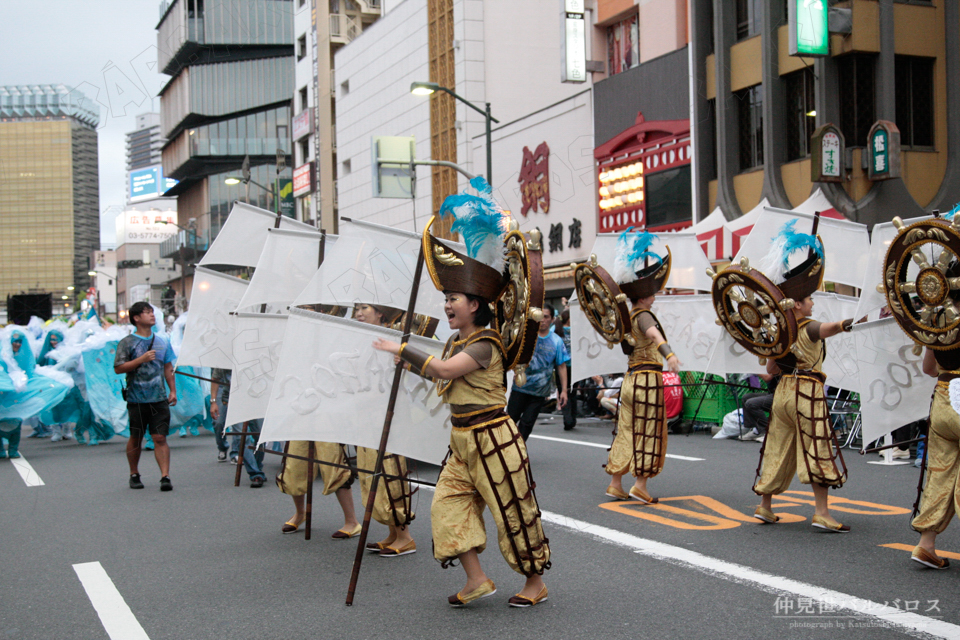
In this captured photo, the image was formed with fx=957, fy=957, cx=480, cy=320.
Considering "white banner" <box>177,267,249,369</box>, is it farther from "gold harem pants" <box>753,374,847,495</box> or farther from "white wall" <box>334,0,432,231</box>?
"white wall" <box>334,0,432,231</box>

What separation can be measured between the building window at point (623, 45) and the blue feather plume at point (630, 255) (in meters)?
16.4

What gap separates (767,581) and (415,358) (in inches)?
91.3

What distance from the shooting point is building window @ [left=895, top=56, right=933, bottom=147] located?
17922mm

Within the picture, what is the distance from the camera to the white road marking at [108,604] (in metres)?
4.74

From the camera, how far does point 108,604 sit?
207 inches

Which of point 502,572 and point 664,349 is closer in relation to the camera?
point 502,572

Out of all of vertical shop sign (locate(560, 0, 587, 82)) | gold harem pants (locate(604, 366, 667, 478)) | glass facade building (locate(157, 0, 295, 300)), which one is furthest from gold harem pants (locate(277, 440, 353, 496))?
glass facade building (locate(157, 0, 295, 300))

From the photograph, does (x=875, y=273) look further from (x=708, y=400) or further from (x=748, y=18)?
(x=748, y=18)

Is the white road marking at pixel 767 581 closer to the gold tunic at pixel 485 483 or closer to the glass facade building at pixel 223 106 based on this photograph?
the gold tunic at pixel 485 483

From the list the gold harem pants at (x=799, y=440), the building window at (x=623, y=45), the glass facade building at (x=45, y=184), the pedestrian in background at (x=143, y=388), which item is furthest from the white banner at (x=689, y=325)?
the glass facade building at (x=45, y=184)

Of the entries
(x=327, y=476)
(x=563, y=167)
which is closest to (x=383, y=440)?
(x=327, y=476)

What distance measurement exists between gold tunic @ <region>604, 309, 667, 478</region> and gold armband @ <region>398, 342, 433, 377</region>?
11.3 feet

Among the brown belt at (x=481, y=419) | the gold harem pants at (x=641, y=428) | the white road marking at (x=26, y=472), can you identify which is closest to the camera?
the brown belt at (x=481, y=419)

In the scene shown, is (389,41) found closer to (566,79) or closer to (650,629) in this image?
(566,79)
